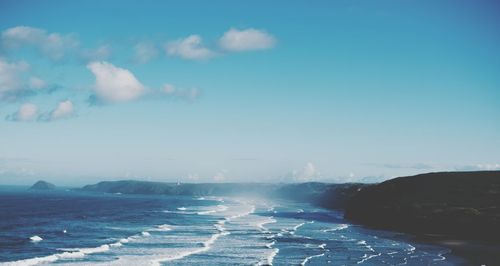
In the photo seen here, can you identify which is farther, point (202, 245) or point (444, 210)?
point (444, 210)

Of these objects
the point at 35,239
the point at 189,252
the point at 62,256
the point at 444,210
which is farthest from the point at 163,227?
the point at 444,210

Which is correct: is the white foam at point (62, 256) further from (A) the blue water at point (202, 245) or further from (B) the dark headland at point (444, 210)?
(B) the dark headland at point (444, 210)

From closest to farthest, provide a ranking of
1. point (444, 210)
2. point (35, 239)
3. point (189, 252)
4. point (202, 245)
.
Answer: point (189, 252), point (202, 245), point (35, 239), point (444, 210)

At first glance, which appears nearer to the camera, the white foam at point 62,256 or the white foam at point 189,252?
the white foam at point 62,256

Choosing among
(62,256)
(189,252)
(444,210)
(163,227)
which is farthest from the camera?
(444,210)

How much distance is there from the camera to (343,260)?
44562 millimetres

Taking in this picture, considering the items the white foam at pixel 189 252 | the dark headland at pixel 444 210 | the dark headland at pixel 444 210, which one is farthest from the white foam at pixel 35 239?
Result: the dark headland at pixel 444 210

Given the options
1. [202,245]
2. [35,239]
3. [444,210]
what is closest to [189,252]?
[202,245]

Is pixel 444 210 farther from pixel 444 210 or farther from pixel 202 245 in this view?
pixel 202 245

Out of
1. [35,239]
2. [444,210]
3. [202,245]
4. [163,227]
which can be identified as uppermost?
[444,210]

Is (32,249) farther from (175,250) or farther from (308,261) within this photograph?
(308,261)

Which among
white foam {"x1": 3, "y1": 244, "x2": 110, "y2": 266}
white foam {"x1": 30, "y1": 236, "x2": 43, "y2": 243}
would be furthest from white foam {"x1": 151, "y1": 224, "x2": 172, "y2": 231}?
white foam {"x1": 3, "y1": 244, "x2": 110, "y2": 266}

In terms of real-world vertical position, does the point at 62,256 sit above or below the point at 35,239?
below

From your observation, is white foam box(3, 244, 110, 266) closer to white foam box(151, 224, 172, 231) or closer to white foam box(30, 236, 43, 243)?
white foam box(30, 236, 43, 243)
